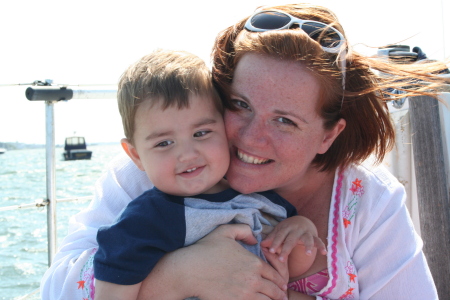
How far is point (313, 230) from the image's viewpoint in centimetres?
156

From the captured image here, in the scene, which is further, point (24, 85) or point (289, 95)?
point (24, 85)

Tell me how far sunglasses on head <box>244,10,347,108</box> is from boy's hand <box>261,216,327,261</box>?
55 centimetres

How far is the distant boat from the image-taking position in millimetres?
43375

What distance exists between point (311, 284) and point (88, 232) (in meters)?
0.84

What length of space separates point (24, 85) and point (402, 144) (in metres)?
2.42

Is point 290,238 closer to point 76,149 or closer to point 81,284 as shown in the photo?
point 81,284

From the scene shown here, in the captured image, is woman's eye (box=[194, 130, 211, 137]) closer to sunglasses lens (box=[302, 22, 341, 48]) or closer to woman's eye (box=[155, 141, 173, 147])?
woman's eye (box=[155, 141, 173, 147])

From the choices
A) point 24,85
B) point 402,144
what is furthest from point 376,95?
point 24,85

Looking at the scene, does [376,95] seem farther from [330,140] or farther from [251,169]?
[251,169]

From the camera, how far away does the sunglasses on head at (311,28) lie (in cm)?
163

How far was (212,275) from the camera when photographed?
4.67 ft

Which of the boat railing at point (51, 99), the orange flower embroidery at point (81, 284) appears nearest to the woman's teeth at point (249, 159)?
the orange flower embroidery at point (81, 284)

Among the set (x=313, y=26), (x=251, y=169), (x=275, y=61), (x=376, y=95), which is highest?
(x=313, y=26)

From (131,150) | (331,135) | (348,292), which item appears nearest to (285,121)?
(331,135)
